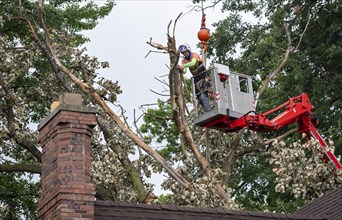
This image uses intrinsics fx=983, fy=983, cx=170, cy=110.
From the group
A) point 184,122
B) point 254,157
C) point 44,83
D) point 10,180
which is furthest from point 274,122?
point 254,157

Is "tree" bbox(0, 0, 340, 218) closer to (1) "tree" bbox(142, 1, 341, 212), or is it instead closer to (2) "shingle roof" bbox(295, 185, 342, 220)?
(1) "tree" bbox(142, 1, 341, 212)

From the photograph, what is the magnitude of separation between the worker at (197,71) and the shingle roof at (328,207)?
140 inches

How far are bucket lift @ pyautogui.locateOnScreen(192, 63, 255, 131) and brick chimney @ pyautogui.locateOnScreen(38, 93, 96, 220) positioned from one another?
6358 mm

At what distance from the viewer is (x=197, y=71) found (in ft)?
68.8

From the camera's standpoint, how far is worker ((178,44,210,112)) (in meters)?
20.6

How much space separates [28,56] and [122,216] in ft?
41.0

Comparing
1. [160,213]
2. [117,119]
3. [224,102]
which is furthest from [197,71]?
[160,213]

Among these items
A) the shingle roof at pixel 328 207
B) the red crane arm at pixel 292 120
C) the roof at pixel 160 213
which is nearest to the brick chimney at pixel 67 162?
the roof at pixel 160 213

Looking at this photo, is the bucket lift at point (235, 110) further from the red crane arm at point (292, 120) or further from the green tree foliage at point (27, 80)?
the green tree foliage at point (27, 80)

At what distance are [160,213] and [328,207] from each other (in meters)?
3.87

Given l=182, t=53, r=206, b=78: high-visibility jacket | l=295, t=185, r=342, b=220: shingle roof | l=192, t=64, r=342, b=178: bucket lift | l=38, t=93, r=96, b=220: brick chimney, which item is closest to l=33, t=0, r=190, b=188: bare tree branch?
l=192, t=64, r=342, b=178: bucket lift

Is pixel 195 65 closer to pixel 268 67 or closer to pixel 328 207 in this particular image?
pixel 328 207

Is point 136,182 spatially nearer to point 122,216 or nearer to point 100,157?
point 100,157

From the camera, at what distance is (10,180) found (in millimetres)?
27766
